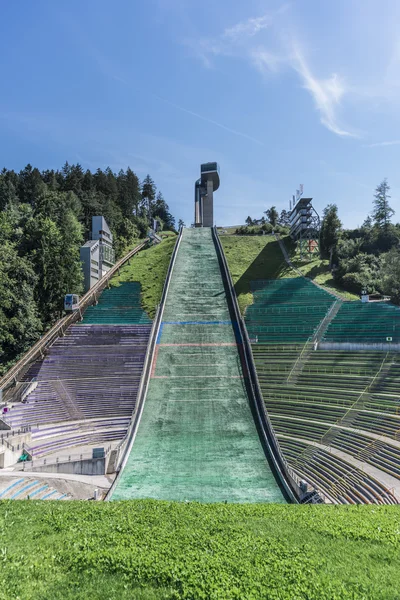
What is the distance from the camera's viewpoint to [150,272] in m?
49.5

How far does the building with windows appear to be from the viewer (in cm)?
4338

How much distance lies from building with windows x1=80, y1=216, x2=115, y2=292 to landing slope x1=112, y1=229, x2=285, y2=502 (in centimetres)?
1094

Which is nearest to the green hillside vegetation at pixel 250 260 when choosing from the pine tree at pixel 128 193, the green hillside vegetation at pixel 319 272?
the green hillside vegetation at pixel 319 272

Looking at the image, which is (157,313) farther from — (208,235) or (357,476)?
(208,235)

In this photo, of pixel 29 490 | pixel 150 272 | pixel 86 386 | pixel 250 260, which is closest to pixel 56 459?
pixel 29 490

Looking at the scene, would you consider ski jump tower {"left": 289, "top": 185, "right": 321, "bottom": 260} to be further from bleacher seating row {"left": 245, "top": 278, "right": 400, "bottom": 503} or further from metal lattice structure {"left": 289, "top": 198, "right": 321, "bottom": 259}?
bleacher seating row {"left": 245, "top": 278, "right": 400, "bottom": 503}

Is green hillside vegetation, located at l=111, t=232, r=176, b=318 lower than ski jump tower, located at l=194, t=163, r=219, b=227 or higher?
lower

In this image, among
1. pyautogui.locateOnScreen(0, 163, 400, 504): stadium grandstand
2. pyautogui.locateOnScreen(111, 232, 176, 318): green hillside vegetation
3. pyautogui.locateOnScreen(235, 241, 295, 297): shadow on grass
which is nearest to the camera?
pyautogui.locateOnScreen(0, 163, 400, 504): stadium grandstand

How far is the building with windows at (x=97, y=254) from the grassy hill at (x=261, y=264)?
51.9ft

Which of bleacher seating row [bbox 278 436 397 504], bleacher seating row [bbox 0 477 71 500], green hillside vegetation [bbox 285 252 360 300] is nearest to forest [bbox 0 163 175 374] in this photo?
bleacher seating row [bbox 0 477 71 500]

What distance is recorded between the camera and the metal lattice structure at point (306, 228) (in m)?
52.2

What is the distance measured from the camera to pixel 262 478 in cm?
1703

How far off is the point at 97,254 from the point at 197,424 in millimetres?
29549

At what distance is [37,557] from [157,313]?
2923 centimetres
